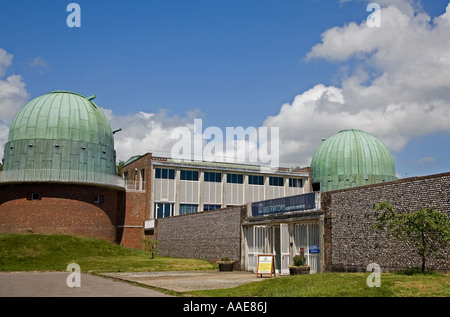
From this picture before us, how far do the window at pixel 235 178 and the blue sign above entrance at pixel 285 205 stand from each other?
2432 centimetres

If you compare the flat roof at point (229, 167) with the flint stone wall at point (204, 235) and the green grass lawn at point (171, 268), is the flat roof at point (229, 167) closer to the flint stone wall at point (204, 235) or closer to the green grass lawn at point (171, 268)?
the flint stone wall at point (204, 235)

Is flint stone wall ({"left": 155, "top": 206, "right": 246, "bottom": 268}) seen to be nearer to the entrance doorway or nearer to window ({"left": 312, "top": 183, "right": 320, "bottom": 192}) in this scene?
the entrance doorway

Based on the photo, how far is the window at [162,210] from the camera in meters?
51.0

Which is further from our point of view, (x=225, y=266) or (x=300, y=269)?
(x=225, y=266)

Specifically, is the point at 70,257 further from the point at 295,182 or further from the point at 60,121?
the point at 295,182

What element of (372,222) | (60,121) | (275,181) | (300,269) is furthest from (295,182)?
(372,222)

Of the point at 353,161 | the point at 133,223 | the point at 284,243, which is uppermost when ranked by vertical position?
the point at 353,161

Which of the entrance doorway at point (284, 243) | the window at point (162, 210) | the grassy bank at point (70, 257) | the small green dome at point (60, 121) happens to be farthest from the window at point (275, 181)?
the entrance doorway at point (284, 243)

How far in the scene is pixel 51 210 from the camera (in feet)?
139

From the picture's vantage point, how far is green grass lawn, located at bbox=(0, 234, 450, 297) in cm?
1357

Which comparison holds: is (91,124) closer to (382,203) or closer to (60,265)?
(60,265)

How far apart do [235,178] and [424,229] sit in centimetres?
3889
